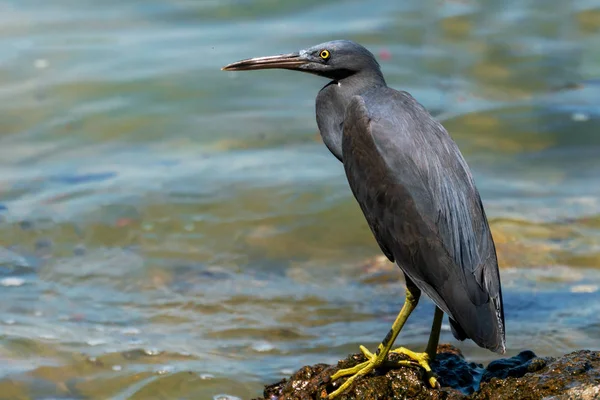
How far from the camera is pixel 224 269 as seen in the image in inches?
308

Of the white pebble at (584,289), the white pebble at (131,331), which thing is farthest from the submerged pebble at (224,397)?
the white pebble at (584,289)

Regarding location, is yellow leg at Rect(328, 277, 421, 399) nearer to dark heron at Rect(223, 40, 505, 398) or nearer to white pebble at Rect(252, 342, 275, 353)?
dark heron at Rect(223, 40, 505, 398)

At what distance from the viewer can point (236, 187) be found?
903 centimetres

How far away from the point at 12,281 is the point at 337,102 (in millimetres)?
3507

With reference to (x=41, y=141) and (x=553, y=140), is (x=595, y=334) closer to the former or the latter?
(x=553, y=140)

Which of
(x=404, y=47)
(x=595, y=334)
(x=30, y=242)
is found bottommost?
(x=595, y=334)

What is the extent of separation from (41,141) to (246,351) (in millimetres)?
4560

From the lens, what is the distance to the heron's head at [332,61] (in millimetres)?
5344

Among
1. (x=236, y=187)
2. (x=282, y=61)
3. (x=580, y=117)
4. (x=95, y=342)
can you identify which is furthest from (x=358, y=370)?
(x=580, y=117)

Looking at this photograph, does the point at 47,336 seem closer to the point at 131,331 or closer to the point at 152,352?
the point at 131,331

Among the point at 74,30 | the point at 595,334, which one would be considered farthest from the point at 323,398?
the point at 74,30

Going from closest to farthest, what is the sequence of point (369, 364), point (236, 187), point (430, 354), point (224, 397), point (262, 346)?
point (369, 364)
point (430, 354)
point (224, 397)
point (262, 346)
point (236, 187)

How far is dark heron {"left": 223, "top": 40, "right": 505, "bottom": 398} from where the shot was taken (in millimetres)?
4551

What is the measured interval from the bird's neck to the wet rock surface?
131cm
